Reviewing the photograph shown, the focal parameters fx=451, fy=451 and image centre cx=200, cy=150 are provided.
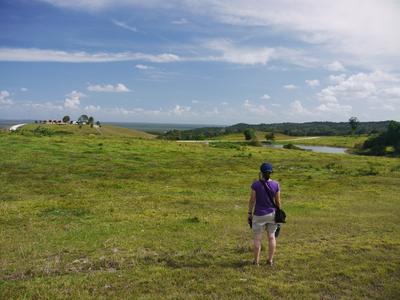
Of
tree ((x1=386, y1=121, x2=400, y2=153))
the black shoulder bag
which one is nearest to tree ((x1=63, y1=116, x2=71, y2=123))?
tree ((x1=386, y1=121, x2=400, y2=153))

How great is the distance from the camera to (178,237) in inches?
560

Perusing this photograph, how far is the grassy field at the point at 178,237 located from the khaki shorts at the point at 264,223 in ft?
2.94

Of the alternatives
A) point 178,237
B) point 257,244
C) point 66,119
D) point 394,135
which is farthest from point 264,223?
point 66,119

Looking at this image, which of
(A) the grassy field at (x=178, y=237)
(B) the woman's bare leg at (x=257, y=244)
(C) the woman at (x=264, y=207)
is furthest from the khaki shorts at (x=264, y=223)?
(A) the grassy field at (x=178, y=237)

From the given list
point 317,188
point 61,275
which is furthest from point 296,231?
point 317,188

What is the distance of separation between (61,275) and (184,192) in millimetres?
14305

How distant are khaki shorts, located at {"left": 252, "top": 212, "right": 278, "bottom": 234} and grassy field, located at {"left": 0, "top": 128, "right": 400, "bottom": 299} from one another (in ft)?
2.94

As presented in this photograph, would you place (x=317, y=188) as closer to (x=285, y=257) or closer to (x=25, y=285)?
(x=285, y=257)

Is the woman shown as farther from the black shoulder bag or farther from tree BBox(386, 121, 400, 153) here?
tree BBox(386, 121, 400, 153)

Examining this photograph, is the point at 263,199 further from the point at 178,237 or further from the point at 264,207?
the point at 178,237

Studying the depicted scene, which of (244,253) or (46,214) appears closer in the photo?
(244,253)

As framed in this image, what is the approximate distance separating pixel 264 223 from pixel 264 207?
16.4 inches

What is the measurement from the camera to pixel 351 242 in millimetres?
13664

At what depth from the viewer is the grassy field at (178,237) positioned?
962 cm
